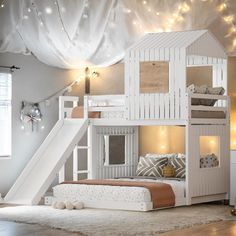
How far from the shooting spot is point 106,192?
26.4 feet

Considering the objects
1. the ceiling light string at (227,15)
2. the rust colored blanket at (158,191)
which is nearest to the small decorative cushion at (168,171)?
the rust colored blanket at (158,191)

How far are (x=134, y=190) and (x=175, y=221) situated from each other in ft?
3.25

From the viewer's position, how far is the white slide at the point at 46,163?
8.47m

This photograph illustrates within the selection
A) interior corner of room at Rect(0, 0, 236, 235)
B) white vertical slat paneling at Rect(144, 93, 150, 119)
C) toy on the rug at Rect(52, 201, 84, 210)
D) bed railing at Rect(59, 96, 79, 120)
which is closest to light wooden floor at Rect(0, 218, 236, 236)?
interior corner of room at Rect(0, 0, 236, 235)

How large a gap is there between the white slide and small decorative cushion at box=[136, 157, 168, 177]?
974 millimetres

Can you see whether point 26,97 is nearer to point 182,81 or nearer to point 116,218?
point 182,81

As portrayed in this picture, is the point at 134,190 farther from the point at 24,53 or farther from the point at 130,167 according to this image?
the point at 24,53

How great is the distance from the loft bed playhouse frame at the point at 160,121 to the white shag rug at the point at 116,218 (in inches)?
11.6

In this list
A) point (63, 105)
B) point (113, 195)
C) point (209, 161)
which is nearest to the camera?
point (113, 195)

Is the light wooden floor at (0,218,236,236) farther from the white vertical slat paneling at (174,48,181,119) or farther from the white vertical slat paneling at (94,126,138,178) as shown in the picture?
the white vertical slat paneling at (94,126,138,178)

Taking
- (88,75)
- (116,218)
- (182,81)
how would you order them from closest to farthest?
(116,218) < (182,81) < (88,75)

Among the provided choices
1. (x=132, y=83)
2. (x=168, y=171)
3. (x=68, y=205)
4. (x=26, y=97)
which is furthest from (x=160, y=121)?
(x=26, y=97)

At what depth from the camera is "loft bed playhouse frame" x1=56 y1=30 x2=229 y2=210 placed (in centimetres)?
817

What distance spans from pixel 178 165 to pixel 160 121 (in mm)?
981
